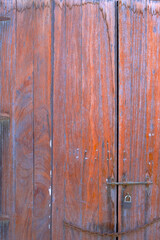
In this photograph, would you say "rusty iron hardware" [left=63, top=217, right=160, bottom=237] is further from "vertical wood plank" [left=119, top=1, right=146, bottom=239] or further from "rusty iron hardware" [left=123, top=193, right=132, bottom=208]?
"rusty iron hardware" [left=123, top=193, right=132, bottom=208]

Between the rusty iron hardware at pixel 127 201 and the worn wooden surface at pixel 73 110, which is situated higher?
the worn wooden surface at pixel 73 110

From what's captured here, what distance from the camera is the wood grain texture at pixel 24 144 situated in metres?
1.24

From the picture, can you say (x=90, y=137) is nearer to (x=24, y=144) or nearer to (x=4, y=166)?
(x=24, y=144)

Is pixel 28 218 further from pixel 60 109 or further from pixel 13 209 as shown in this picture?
pixel 60 109

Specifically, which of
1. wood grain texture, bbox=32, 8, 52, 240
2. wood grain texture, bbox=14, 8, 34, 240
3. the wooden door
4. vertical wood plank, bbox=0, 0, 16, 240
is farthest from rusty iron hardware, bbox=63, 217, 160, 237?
vertical wood plank, bbox=0, 0, 16, 240

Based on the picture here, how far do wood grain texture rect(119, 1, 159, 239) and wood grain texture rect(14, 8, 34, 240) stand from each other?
51 centimetres

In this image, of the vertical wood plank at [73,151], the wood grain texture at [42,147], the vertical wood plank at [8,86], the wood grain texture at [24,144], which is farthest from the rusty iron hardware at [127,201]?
the vertical wood plank at [8,86]

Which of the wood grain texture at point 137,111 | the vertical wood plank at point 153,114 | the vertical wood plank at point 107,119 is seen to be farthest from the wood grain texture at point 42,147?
the vertical wood plank at point 153,114

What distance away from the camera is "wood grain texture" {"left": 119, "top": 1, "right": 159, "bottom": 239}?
125cm

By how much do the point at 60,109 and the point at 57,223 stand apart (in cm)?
65

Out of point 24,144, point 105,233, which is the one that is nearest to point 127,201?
point 105,233

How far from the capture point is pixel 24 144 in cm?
125

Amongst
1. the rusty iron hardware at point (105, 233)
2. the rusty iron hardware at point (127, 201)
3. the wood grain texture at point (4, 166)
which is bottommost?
the rusty iron hardware at point (105, 233)

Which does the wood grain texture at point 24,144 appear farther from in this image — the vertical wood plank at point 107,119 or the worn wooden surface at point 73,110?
the vertical wood plank at point 107,119
